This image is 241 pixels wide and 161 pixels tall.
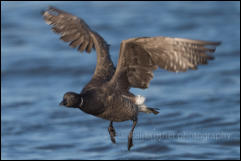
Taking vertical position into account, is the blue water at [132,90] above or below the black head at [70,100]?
above

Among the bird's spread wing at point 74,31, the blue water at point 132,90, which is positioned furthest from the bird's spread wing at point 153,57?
the blue water at point 132,90

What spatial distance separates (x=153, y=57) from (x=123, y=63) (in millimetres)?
456

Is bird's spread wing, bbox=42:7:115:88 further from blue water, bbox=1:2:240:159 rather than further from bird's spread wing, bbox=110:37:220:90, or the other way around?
blue water, bbox=1:2:240:159

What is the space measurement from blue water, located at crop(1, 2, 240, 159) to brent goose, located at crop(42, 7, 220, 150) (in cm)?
524

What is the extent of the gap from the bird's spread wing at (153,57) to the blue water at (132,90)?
5541mm

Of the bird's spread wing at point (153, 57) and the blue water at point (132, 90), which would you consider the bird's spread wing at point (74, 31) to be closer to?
the bird's spread wing at point (153, 57)

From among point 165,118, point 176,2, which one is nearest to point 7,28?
point 176,2

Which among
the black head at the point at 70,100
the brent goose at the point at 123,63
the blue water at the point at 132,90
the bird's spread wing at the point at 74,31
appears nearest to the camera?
the black head at the point at 70,100

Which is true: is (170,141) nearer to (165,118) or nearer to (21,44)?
(165,118)

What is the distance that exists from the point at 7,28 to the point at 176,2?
6.15 m

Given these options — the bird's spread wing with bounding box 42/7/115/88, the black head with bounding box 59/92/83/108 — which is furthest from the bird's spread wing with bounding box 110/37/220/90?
the black head with bounding box 59/92/83/108

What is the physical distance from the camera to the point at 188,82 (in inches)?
735

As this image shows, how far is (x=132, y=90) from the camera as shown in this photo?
653 inches

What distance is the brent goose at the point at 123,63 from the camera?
850 cm
